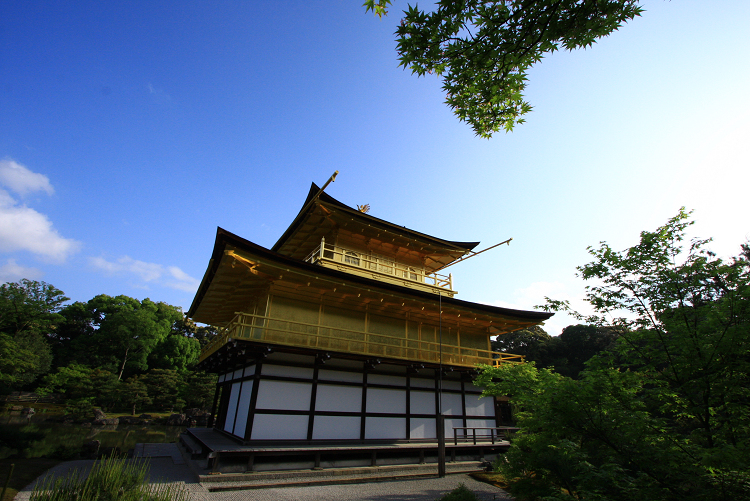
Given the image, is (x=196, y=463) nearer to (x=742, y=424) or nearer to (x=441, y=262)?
(x=742, y=424)

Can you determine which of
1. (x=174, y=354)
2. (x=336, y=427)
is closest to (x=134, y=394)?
(x=174, y=354)

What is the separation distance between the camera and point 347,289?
42.8 ft

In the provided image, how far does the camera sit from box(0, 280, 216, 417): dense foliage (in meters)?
33.5

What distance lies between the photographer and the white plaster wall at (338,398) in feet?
40.7

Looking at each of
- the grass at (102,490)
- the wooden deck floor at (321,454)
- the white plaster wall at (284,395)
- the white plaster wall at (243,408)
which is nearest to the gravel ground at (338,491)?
the wooden deck floor at (321,454)

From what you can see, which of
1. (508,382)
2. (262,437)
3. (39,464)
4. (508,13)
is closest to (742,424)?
(508,382)

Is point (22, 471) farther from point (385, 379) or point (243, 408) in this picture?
point (385, 379)

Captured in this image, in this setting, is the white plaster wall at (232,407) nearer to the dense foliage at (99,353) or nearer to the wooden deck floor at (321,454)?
the wooden deck floor at (321,454)

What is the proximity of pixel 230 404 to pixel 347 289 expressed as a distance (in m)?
7.47

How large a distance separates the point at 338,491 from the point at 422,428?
18.0 ft

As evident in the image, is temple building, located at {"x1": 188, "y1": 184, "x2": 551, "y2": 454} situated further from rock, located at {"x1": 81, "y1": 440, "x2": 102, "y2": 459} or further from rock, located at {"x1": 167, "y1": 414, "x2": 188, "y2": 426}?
rock, located at {"x1": 167, "y1": 414, "x2": 188, "y2": 426}

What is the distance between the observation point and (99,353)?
42.7 metres

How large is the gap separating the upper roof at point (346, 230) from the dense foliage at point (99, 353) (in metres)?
24.0

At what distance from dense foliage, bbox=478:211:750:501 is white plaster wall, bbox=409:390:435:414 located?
6.81 meters
